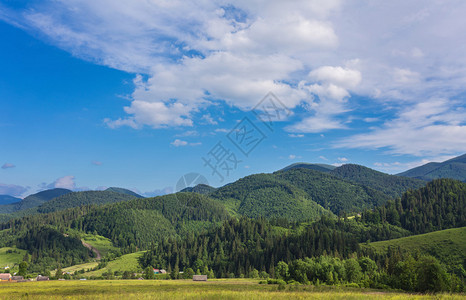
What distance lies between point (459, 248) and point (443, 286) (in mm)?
146967

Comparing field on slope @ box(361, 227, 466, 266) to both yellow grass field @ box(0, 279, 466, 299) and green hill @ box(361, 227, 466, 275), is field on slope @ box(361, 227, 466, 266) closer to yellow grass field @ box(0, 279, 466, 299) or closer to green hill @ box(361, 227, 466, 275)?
green hill @ box(361, 227, 466, 275)

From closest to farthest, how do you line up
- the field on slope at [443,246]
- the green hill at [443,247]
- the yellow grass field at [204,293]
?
the yellow grass field at [204,293], the green hill at [443,247], the field on slope at [443,246]

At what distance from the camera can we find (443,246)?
177375mm

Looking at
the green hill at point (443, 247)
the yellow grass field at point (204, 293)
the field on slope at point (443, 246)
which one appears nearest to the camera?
the yellow grass field at point (204, 293)

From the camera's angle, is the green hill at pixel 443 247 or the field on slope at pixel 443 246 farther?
the field on slope at pixel 443 246

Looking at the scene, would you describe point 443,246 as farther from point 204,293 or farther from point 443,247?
point 204,293

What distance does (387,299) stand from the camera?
31844 mm

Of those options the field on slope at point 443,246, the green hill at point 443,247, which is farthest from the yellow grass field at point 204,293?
the field on slope at point 443,246

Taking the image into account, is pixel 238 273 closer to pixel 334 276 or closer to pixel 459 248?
pixel 334 276

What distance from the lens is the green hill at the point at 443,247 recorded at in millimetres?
159525

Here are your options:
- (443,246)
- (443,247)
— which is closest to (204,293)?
(443,247)

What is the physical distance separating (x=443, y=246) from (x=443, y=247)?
4.56 ft

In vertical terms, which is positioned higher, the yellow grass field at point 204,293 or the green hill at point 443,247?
the yellow grass field at point 204,293

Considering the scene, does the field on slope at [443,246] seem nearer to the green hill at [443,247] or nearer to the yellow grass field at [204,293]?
the green hill at [443,247]
